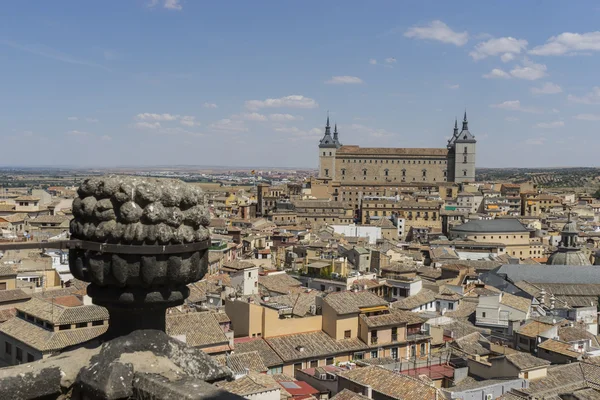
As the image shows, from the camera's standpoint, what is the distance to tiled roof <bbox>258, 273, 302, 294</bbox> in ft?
106

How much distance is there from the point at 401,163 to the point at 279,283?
9122 centimetres

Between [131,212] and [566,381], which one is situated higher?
[131,212]

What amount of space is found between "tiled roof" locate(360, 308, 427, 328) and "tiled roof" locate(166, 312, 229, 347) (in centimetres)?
540

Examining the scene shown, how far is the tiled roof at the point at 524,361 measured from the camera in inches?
763

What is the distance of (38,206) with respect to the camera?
66938 mm

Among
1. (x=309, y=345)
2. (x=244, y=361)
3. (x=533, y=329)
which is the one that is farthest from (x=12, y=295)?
(x=533, y=329)

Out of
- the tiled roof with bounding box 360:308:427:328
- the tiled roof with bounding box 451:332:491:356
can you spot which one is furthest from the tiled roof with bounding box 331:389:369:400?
the tiled roof with bounding box 451:332:491:356

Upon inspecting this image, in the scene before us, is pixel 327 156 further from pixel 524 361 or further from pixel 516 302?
pixel 524 361

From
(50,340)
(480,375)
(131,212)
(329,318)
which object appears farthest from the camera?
(329,318)

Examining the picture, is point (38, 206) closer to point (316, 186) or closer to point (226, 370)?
point (316, 186)

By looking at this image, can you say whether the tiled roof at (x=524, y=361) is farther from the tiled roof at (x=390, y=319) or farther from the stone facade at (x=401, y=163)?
the stone facade at (x=401, y=163)

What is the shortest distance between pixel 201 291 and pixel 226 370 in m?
25.1

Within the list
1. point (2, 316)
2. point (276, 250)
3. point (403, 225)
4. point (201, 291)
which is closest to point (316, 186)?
point (403, 225)

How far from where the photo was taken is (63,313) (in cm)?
1847
